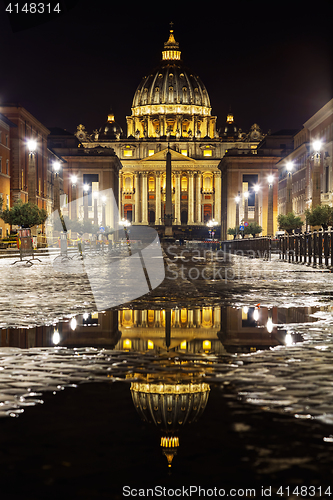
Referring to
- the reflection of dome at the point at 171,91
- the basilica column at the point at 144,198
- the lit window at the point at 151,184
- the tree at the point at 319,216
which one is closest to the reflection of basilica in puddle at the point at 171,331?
the tree at the point at 319,216

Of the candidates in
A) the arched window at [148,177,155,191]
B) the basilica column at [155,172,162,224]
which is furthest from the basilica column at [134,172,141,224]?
the basilica column at [155,172,162,224]

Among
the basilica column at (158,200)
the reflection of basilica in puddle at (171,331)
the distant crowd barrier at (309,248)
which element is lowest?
the reflection of basilica in puddle at (171,331)

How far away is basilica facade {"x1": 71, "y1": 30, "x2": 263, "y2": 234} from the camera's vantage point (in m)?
156

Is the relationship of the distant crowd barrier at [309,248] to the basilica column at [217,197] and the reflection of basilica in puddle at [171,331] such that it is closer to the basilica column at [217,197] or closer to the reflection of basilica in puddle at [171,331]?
the reflection of basilica in puddle at [171,331]

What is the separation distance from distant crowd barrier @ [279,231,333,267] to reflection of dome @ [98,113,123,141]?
132 metres

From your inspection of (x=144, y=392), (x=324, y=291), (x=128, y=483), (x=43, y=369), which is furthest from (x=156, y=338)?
(x=324, y=291)

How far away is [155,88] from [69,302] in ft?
561

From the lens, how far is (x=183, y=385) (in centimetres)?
485

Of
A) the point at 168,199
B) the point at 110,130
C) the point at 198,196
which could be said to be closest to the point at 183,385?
the point at 168,199

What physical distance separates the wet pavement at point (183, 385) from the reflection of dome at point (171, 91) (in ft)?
557

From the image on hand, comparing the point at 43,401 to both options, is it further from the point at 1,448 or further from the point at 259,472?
the point at 259,472

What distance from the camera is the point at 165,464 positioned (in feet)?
10.1

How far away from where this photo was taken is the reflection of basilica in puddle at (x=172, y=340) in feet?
13.7

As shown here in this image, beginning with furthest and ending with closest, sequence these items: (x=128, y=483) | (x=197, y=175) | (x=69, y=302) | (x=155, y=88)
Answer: (x=155, y=88) < (x=197, y=175) < (x=69, y=302) < (x=128, y=483)
